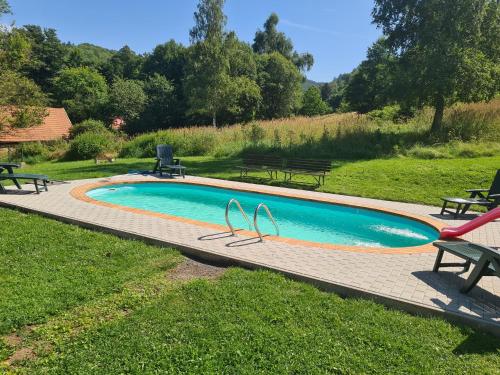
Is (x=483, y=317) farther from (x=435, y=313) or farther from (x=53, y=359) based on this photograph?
(x=53, y=359)

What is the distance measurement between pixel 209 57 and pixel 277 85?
13490 mm

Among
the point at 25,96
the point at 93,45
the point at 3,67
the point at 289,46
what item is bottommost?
the point at 25,96

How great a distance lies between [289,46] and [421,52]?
40.0m

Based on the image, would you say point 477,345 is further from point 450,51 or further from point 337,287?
point 450,51

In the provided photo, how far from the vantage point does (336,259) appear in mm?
5094

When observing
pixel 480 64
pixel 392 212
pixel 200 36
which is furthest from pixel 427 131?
pixel 200 36

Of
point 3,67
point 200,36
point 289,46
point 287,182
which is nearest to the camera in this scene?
point 287,182

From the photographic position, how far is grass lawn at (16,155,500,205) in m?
10.3

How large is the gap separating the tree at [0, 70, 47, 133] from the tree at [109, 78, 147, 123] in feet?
78.2

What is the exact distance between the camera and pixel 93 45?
247 ft

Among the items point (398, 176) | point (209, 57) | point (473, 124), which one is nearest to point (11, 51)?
point (398, 176)

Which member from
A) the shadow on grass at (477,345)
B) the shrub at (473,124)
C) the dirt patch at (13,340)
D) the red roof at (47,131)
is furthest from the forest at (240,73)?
the shadow on grass at (477,345)

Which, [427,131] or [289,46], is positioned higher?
[289,46]

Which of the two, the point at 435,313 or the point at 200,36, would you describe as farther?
the point at 200,36
